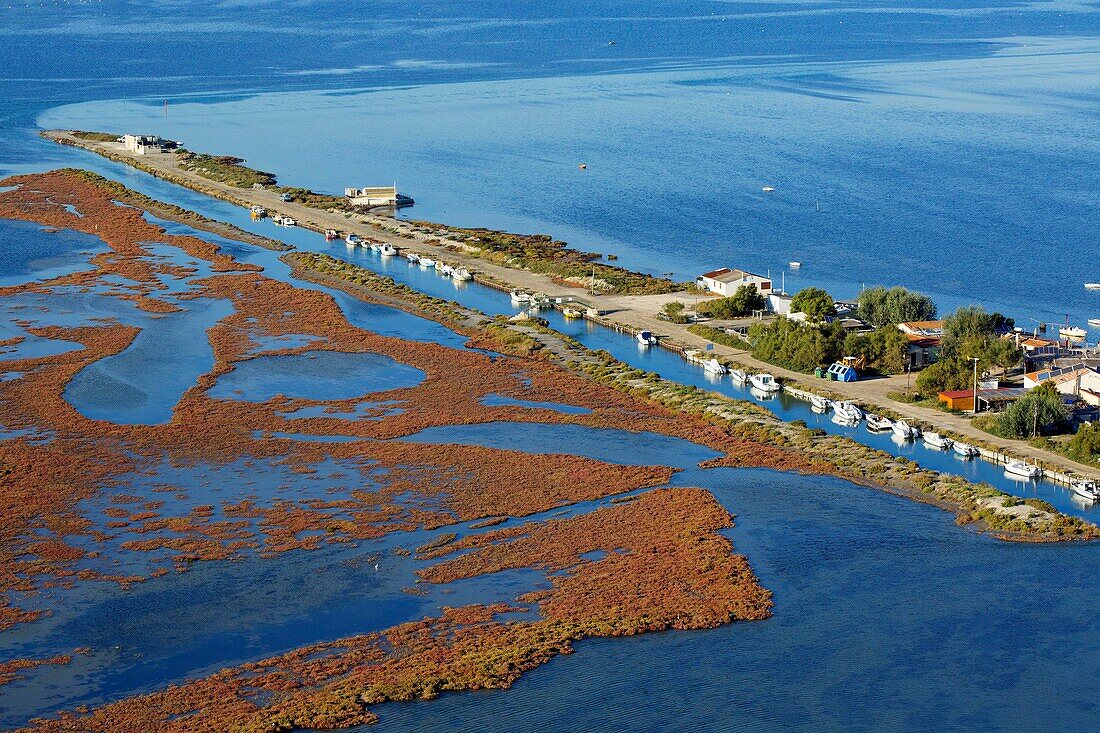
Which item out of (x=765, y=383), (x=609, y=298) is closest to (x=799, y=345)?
(x=765, y=383)

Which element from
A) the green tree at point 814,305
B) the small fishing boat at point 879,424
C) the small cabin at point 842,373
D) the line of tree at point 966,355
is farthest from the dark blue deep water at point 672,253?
the green tree at point 814,305

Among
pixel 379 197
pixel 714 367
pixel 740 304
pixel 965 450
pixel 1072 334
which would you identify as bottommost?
pixel 965 450

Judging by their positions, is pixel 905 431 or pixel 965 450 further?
pixel 905 431

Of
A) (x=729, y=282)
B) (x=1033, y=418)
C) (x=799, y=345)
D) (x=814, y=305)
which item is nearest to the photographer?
(x=1033, y=418)

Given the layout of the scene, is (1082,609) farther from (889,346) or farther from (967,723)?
(889,346)

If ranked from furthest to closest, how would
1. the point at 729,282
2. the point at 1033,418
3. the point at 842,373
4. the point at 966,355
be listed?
the point at 729,282, the point at 842,373, the point at 966,355, the point at 1033,418

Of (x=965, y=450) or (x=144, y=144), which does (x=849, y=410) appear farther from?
(x=144, y=144)

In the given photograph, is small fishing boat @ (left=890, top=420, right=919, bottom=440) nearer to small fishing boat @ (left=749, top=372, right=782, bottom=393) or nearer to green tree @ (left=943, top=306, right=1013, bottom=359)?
small fishing boat @ (left=749, top=372, right=782, bottom=393)
